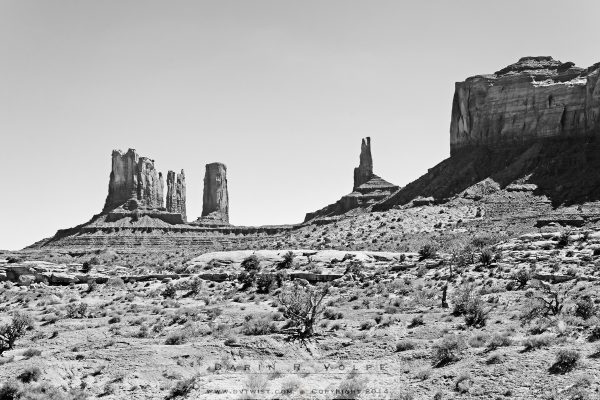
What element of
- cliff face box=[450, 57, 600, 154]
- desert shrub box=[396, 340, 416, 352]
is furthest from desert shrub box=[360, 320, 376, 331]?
cliff face box=[450, 57, 600, 154]

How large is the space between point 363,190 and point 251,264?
88.3 meters

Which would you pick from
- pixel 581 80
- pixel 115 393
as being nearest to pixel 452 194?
pixel 581 80

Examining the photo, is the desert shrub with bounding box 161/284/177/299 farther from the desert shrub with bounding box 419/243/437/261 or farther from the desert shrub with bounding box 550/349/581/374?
the desert shrub with bounding box 550/349/581/374

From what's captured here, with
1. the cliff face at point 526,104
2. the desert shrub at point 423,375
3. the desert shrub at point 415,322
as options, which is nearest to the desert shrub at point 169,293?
the desert shrub at point 415,322

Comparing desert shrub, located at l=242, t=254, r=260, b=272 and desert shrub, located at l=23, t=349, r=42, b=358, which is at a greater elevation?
desert shrub, located at l=242, t=254, r=260, b=272

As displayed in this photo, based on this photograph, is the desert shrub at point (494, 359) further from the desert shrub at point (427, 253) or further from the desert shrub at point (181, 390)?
the desert shrub at point (427, 253)

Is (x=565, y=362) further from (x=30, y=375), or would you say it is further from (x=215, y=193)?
(x=215, y=193)

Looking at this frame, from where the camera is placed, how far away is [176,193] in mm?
160000

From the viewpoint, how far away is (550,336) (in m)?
26.1

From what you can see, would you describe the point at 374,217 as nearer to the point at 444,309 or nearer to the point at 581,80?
the point at 581,80

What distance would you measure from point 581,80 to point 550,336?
91.7 m

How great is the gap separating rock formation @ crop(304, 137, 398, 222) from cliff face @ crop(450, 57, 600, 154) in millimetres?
21470

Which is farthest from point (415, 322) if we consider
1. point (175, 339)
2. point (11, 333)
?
point (11, 333)

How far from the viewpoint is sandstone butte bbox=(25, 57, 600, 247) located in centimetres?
9788
